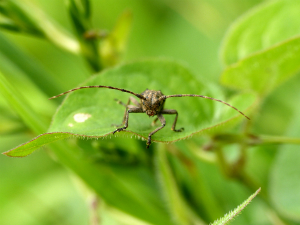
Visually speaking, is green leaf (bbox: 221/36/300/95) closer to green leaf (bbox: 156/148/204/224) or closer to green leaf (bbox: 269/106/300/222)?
green leaf (bbox: 269/106/300/222)

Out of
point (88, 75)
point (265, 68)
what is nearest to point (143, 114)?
point (265, 68)

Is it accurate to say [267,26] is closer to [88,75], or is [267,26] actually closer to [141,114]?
[141,114]

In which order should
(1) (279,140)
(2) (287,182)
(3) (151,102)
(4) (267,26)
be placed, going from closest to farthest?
(1) (279,140) → (3) (151,102) → (4) (267,26) → (2) (287,182)

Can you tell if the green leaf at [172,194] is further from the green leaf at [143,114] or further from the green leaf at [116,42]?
the green leaf at [116,42]

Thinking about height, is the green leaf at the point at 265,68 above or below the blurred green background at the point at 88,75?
below

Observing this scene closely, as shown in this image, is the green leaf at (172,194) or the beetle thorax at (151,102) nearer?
the green leaf at (172,194)

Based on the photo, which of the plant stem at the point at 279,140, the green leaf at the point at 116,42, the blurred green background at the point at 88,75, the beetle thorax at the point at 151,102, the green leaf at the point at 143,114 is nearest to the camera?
the green leaf at the point at 143,114

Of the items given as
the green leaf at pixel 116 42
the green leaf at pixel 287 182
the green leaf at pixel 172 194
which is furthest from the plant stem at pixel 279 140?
the green leaf at pixel 116 42

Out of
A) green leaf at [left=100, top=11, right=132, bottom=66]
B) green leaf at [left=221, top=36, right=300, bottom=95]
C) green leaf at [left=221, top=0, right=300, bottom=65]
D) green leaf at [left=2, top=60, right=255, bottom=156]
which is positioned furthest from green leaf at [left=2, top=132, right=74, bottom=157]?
green leaf at [left=221, top=0, right=300, bottom=65]
